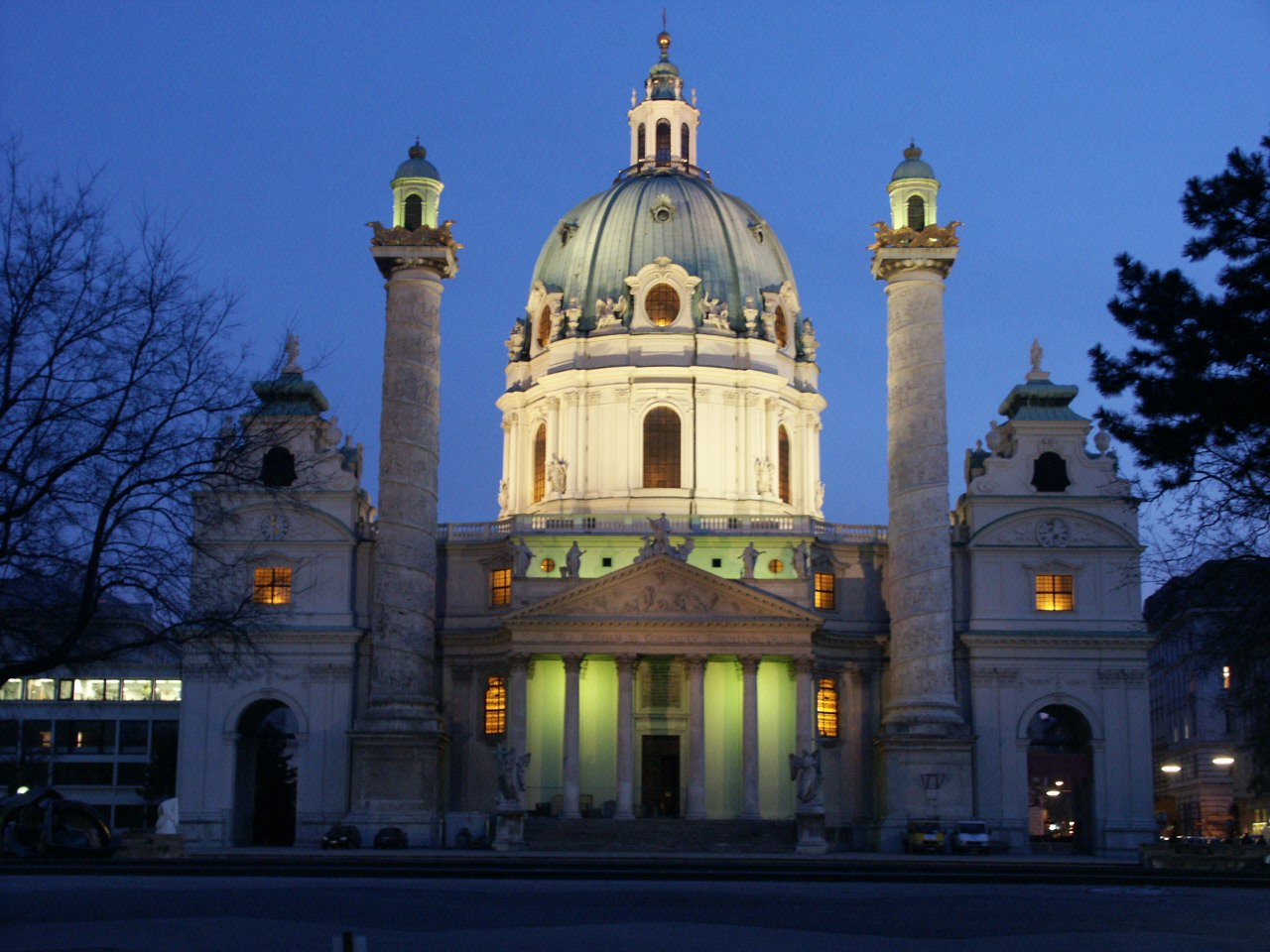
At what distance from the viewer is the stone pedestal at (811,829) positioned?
209 ft

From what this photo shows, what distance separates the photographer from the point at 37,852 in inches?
1767

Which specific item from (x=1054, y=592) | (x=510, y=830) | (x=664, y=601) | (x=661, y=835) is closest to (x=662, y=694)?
(x=664, y=601)

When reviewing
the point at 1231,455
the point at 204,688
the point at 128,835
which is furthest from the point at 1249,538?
the point at 204,688

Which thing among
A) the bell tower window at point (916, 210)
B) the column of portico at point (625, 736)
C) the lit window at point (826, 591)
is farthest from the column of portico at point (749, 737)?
the bell tower window at point (916, 210)

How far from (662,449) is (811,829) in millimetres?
25713

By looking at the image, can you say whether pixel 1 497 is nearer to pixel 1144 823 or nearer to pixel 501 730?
pixel 501 730

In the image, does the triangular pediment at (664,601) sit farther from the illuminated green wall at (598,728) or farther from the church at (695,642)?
the illuminated green wall at (598,728)

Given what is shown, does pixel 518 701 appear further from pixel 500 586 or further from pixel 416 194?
pixel 416 194

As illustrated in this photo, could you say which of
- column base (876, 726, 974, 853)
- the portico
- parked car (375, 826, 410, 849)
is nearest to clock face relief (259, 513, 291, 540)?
the portico

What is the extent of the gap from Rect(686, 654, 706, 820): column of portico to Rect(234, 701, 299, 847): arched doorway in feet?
58.8

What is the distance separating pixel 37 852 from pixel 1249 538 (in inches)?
1217

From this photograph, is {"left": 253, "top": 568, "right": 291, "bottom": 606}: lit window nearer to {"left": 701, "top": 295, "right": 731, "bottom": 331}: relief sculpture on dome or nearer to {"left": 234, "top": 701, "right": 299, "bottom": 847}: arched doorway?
{"left": 234, "top": 701, "right": 299, "bottom": 847}: arched doorway

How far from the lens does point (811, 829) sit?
2515 inches

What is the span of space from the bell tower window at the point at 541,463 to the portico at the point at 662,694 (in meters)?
13.8
